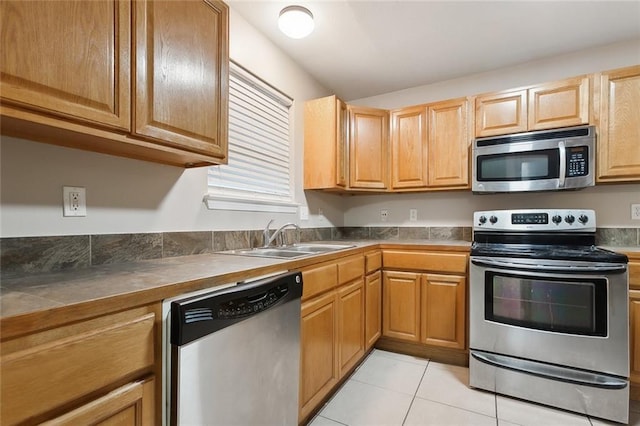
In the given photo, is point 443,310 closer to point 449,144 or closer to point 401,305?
point 401,305

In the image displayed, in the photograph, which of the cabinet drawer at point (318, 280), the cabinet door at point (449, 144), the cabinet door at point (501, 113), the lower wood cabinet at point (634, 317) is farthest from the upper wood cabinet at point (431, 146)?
the cabinet drawer at point (318, 280)

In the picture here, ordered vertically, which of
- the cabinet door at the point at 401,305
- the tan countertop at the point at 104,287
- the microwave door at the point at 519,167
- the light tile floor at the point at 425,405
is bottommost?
the light tile floor at the point at 425,405

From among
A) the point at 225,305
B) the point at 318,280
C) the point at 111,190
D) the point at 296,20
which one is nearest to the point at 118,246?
the point at 111,190

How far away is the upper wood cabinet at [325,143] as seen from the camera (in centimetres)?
264

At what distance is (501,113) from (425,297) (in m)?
1.60

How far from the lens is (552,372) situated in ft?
6.06

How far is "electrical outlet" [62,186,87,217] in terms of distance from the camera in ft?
3.98

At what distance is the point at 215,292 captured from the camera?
3.48ft

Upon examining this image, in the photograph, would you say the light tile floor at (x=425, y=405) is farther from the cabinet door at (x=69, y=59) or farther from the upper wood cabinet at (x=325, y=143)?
the cabinet door at (x=69, y=59)

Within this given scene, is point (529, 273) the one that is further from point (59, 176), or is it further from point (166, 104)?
point (59, 176)

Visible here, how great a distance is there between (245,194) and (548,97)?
7.76ft

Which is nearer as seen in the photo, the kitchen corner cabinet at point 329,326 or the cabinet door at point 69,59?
the cabinet door at point 69,59

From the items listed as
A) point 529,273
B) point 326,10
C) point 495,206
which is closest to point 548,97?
point 495,206

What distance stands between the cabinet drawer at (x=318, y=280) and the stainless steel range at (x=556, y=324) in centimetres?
100
